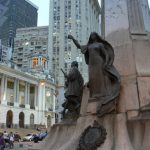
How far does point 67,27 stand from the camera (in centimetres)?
9419

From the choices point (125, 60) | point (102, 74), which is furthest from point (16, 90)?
point (102, 74)

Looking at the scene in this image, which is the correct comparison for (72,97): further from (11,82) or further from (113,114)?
(11,82)

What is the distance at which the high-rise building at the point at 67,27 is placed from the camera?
93.1 metres

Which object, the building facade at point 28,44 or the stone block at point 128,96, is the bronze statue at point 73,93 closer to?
the stone block at point 128,96

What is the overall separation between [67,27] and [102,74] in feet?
288

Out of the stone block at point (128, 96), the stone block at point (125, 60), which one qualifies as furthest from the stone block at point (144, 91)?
the stone block at point (125, 60)

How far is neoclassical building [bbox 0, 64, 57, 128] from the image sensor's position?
66.4m

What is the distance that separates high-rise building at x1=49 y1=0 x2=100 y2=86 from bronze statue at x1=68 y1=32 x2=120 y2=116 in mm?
83882

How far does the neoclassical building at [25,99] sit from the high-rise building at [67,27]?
480 inches

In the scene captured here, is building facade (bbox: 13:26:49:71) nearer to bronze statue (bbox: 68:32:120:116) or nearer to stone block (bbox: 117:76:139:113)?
bronze statue (bbox: 68:32:120:116)

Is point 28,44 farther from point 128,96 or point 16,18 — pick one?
point 128,96

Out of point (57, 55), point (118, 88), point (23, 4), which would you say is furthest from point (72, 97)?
point (23, 4)

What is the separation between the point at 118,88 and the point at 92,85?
0.73 metres

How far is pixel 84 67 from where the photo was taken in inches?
3531
